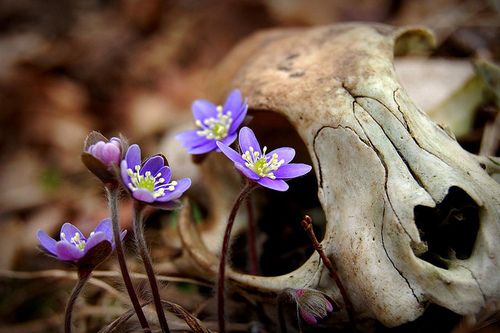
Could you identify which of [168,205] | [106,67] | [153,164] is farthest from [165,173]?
[106,67]

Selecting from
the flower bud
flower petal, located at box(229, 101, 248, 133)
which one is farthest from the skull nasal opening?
the flower bud

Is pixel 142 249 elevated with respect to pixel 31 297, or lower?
elevated

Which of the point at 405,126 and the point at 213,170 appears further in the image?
the point at 213,170

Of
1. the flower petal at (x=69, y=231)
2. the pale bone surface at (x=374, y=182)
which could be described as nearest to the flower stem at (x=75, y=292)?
the flower petal at (x=69, y=231)

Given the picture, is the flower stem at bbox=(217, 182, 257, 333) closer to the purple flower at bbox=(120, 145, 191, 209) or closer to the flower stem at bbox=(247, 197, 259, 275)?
the purple flower at bbox=(120, 145, 191, 209)

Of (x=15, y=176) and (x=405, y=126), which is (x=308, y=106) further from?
(x=15, y=176)

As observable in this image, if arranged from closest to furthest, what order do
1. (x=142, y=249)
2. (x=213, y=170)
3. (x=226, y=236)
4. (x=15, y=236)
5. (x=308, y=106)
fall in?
1. (x=142, y=249)
2. (x=226, y=236)
3. (x=308, y=106)
4. (x=213, y=170)
5. (x=15, y=236)

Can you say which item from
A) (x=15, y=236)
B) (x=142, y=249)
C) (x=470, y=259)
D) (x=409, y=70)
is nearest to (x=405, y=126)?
(x=470, y=259)
